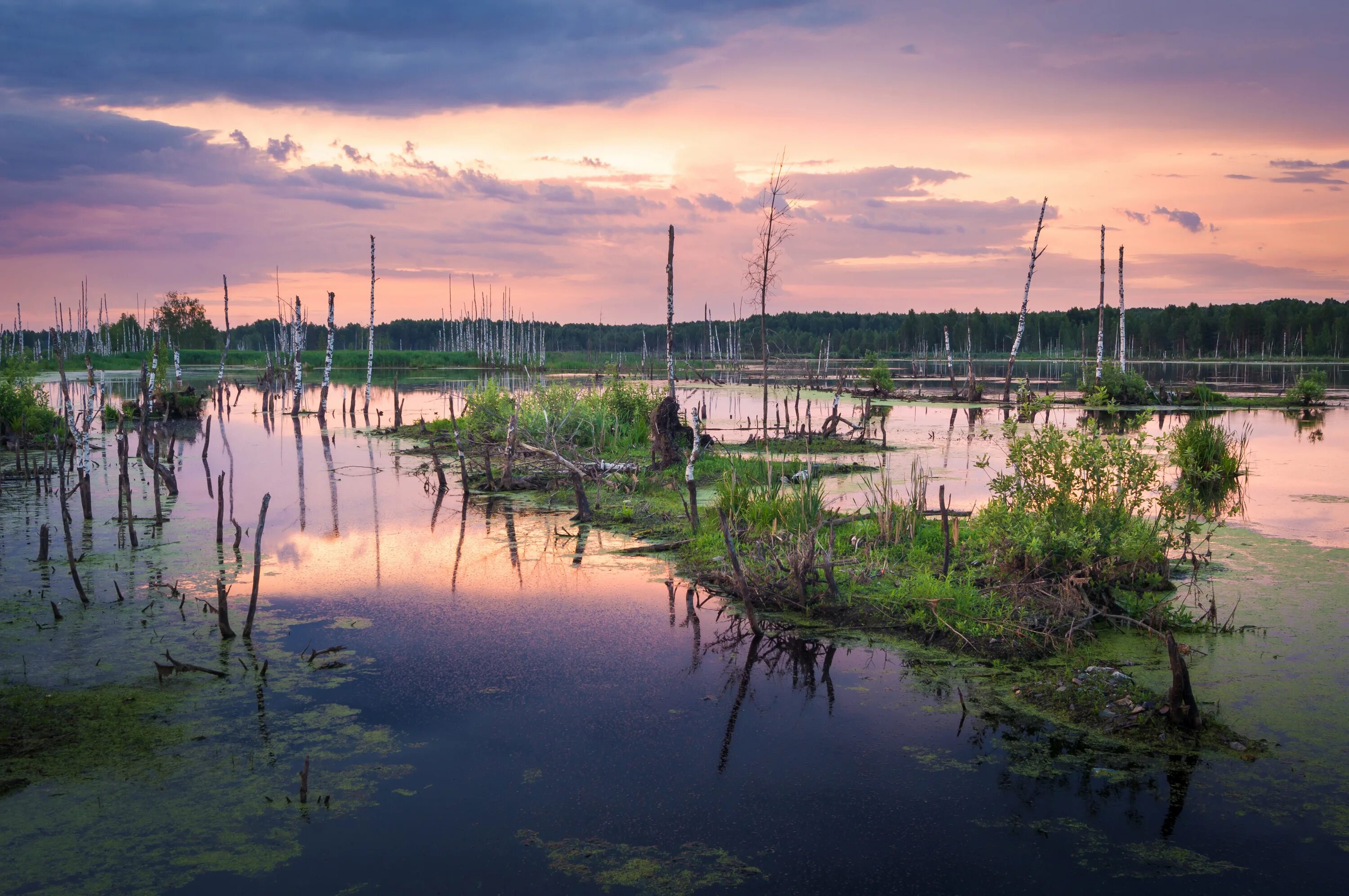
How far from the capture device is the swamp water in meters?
4.96

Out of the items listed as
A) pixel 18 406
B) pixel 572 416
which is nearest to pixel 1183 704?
pixel 572 416

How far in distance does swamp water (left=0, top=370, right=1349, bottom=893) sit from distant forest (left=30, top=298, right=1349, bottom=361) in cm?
7576

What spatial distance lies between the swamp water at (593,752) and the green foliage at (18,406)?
14.2 metres

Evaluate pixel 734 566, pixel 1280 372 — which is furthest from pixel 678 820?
pixel 1280 372

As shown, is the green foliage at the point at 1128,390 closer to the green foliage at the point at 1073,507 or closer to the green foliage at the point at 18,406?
the green foliage at the point at 1073,507

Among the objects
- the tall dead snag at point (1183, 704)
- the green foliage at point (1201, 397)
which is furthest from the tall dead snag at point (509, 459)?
the green foliage at point (1201, 397)

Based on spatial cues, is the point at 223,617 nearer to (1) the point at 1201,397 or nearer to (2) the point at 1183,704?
(2) the point at 1183,704

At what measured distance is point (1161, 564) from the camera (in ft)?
33.3

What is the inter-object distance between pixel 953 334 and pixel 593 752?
451ft

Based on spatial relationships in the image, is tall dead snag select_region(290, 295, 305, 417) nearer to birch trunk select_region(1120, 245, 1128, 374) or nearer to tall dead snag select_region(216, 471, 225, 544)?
tall dead snag select_region(216, 471, 225, 544)

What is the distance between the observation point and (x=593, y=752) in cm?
631

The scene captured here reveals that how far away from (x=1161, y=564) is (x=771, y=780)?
6.46m

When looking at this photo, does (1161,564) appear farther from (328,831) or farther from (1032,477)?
(328,831)

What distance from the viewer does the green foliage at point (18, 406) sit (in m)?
22.6
